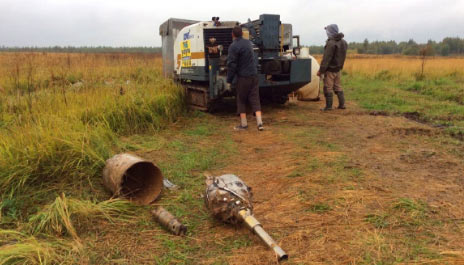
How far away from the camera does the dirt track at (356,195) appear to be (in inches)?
98.2

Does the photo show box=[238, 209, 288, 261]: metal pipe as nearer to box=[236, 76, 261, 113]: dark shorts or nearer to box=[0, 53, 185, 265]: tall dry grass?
box=[0, 53, 185, 265]: tall dry grass

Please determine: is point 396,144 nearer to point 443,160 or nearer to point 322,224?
point 443,160

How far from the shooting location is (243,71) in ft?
20.7

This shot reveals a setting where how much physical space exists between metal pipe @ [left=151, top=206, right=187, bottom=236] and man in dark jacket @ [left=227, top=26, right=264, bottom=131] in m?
3.60

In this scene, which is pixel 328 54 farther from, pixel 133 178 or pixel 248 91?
pixel 133 178

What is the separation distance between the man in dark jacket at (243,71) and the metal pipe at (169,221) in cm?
360

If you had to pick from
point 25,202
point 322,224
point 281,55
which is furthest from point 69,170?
point 281,55

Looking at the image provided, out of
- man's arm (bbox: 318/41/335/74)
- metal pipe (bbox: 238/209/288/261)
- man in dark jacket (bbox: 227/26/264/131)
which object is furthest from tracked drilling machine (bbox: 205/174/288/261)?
man's arm (bbox: 318/41/335/74)

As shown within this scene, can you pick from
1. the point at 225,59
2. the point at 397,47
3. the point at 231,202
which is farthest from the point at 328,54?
the point at 397,47

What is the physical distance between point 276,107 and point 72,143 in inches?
237

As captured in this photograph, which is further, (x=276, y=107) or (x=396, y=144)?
(x=276, y=107)

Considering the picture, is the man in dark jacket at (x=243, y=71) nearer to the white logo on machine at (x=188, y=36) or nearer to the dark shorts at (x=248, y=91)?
the dark shorts at (x=248, y=91)

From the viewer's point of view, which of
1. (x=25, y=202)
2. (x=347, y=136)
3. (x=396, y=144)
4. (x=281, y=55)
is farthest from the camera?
(x=281, y=55)

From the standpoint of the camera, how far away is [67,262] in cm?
245
